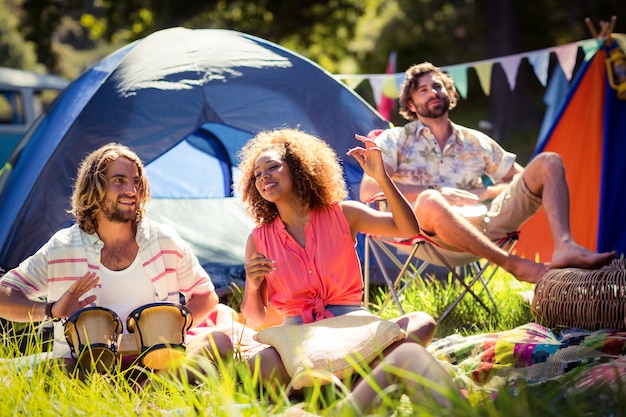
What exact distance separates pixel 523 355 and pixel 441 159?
4.56ft

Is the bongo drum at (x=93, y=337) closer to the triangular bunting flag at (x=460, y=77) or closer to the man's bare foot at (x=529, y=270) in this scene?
the man's bare foot at (x=529, y=270)

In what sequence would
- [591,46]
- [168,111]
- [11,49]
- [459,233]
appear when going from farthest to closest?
[11,49]
[591,46]
[168,111]
[459,233]

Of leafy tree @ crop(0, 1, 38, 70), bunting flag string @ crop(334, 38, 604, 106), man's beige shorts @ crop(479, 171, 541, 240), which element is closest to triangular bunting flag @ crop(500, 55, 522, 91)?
bunting flag string @ crop(334, 38, 604, 106)

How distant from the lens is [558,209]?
3305 mm

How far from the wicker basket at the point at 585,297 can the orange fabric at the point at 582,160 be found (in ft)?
5.14

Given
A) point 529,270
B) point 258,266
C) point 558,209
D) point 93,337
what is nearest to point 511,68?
point 558,209

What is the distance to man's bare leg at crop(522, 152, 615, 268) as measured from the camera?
306 cm

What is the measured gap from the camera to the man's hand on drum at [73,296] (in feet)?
8.06

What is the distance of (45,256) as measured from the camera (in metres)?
2.67

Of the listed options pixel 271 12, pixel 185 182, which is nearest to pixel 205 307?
pixel 185 182

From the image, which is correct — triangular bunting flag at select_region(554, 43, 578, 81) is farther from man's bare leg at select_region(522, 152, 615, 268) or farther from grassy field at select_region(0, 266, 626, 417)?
grassy field at select_region(0, 266, 626, 417)

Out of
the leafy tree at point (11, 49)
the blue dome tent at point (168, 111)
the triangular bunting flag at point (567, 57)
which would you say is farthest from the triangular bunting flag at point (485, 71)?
the leafy tree at point (11, 49)

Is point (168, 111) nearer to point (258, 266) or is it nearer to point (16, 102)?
point (258, 266)

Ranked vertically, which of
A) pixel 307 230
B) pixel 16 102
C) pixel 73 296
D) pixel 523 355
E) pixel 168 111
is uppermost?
pixel 16 102
